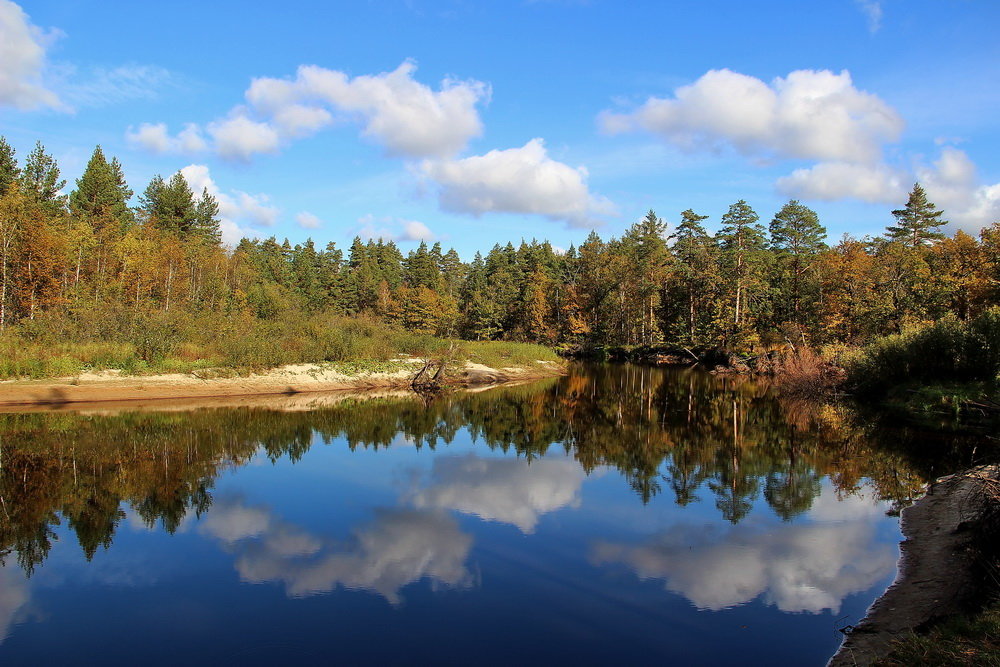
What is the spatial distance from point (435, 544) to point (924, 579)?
7102mm

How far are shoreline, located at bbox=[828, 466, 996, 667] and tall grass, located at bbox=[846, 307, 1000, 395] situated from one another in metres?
11.3

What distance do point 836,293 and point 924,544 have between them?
119 feet

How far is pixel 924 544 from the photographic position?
30.9ft

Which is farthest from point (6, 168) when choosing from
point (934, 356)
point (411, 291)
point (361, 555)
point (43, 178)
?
point (934, 356)

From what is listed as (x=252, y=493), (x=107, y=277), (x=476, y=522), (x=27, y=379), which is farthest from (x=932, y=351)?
(x=107, y=277)

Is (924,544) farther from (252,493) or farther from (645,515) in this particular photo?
(252,493)

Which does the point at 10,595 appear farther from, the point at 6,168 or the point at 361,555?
the point at 6,168

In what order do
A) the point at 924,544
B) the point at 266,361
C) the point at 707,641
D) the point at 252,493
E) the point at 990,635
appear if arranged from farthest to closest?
the point at 266,361 < the point at 252,493 < the point at 924,544 < the point at 707,641 < the point at 990,635

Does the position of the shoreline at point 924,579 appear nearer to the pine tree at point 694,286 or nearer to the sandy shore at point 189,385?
the sandy shore at point 189,385

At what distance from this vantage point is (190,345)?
92.4 feet

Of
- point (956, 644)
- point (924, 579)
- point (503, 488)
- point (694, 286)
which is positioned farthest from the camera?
point (694, 286)

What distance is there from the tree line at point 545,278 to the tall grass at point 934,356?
3452mm

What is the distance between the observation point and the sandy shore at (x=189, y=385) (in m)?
23.2

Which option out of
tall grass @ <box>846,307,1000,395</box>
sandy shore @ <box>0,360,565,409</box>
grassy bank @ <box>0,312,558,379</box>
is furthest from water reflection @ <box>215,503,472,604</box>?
tall grass @ <box>846,307,1000,395</box>
